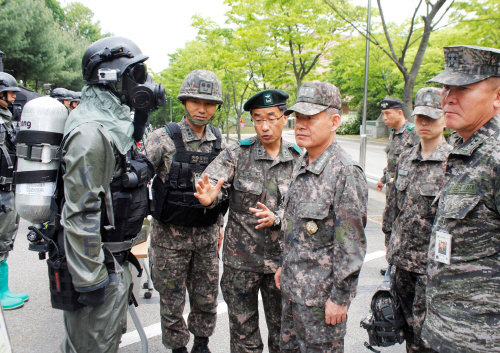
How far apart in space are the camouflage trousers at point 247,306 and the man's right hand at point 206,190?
0.59 metres

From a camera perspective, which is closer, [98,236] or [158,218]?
[98,236]

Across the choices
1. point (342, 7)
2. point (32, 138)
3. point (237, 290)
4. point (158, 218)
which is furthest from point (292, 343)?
point (342, 7)

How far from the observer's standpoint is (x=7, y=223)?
3.72 m

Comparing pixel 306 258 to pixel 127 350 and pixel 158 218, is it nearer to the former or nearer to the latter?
pixel 158 218

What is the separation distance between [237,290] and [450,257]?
1.49m

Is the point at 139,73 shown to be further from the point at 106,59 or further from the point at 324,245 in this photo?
the point at 324,245

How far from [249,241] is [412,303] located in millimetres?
1389

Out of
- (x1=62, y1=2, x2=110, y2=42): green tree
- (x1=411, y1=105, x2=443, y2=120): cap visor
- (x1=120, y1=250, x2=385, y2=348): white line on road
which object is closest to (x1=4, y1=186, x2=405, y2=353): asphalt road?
(x1=120, y1=250, x2=385, y2=348): white line on road

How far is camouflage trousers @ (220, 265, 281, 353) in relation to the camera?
2.67 metres

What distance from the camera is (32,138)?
6.28 feet

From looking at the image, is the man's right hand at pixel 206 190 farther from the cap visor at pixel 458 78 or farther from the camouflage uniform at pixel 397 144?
the camouflage uniform at pixel 397 144

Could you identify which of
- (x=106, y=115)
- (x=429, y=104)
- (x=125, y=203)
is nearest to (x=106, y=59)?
(x=106, y=115)

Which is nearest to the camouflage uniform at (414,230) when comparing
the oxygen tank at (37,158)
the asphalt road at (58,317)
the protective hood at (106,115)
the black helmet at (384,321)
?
the black helmet at (384,321)

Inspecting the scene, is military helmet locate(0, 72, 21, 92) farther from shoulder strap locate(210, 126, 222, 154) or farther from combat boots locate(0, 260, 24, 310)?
shoulder strap locate(210, 126, 222, 154)
